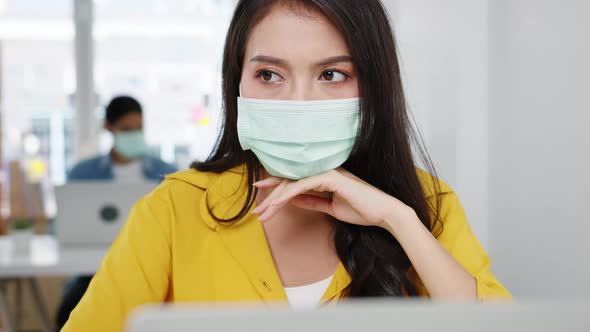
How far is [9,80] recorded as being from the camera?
17.4 ft

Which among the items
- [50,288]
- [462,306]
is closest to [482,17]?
[462,306]

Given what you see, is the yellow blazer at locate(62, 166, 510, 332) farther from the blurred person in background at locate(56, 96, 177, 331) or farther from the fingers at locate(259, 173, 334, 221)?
the blurred person in background at locate(56, 96, 177, 331)

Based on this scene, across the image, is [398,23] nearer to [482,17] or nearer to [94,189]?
[482,17]

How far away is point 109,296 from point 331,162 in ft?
1.57

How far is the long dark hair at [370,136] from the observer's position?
1251 mm

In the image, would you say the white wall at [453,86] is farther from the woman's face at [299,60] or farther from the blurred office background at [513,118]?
the woman's face at [299,60]

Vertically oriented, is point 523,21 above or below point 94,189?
above

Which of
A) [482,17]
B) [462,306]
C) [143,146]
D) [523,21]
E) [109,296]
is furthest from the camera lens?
[143,146]

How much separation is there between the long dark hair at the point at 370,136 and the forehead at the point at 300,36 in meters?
0.02

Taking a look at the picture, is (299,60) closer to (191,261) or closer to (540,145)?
(191,261)

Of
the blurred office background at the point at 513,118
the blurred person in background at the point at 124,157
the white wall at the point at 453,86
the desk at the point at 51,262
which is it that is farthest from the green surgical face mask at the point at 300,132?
the blurred person in background at the point at 124,157

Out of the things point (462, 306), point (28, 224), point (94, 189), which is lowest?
point (28, 224)

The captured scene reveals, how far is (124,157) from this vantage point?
162 inches

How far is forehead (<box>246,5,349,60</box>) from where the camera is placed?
1212mm
